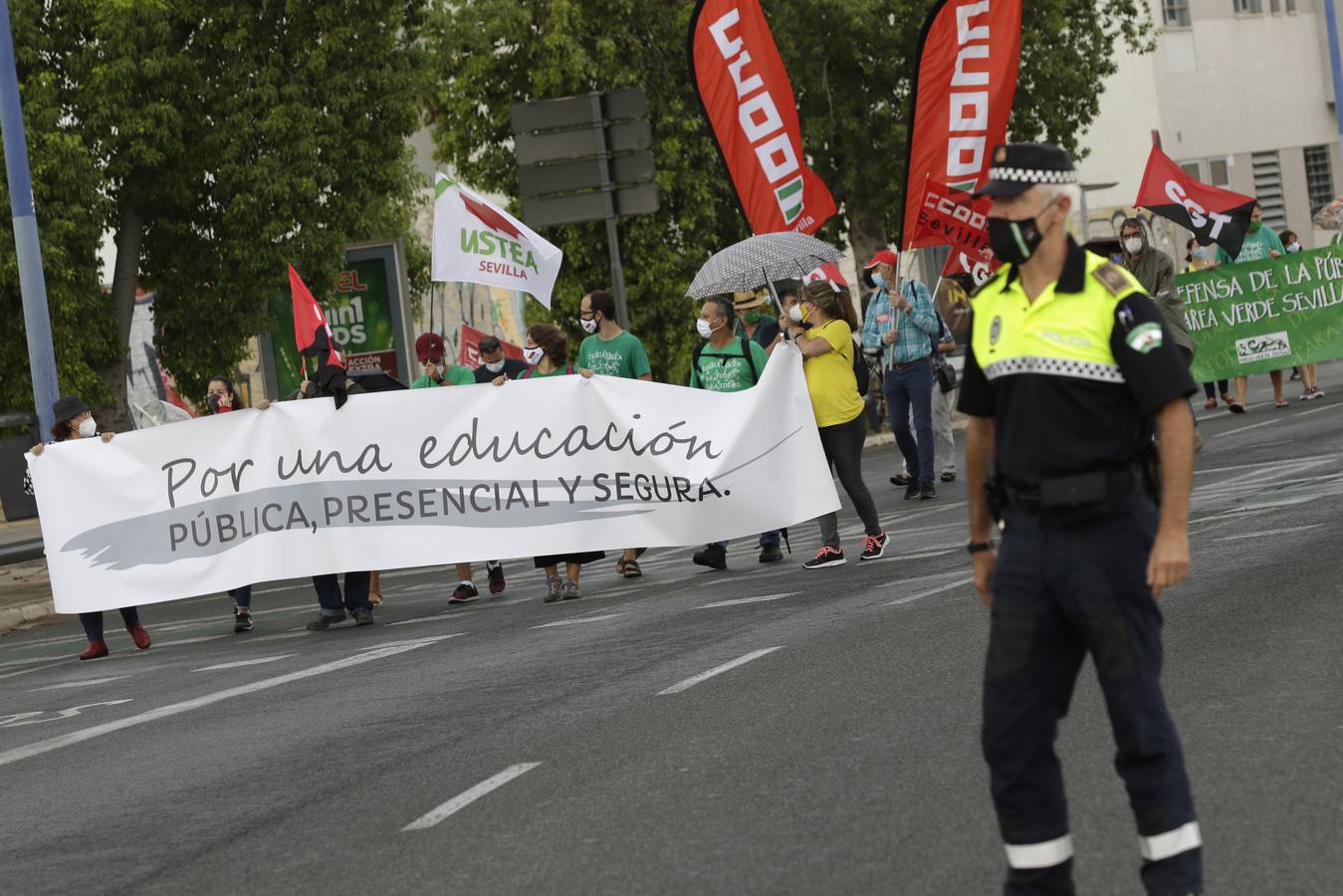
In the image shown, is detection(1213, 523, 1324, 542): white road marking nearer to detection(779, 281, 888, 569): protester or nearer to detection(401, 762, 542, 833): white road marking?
detection(779, 281, 888, 569): protester

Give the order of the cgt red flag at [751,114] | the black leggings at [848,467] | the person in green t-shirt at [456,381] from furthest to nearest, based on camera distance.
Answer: the cgt red flag at [751,114] < the person in green t-shirt at [456,381] < the black leggings at [848,467]

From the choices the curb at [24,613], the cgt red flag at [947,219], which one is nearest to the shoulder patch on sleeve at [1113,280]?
the cgt red flag at [947,219]

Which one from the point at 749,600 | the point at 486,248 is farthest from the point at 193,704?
the point at 486,248

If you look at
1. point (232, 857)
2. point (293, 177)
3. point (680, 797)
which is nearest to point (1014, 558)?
point (680, 797)

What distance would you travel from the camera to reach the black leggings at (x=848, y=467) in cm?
1386

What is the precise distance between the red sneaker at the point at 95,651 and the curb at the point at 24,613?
3509mm

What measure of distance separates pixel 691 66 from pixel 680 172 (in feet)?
48.3

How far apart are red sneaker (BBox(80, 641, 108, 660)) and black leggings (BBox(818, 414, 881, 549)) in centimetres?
490

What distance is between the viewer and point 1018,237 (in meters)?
5.05

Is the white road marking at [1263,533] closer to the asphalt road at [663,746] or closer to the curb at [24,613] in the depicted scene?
the asphalt road at [663,746]

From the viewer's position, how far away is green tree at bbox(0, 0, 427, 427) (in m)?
23.7

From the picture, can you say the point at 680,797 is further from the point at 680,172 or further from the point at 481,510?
the point at 680,172

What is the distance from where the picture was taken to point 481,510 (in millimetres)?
14203

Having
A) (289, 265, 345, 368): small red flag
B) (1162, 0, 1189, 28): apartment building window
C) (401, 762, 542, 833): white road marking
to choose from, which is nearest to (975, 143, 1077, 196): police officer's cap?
(401, 762, 542, 833): white road marking
